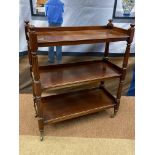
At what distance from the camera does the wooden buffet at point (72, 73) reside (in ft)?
4.45

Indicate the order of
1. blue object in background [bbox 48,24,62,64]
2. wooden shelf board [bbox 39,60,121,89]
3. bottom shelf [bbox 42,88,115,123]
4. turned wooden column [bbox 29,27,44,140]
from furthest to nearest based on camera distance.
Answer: blue object in background [bbox 48,24,62,64] < bottom shelf [bbox 42,88,115,123] < wooden shelf board [bbox 39,60,121,89] < turned wooden column [bbox 29,27,44,140]

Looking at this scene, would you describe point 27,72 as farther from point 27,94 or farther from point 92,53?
point 92,53

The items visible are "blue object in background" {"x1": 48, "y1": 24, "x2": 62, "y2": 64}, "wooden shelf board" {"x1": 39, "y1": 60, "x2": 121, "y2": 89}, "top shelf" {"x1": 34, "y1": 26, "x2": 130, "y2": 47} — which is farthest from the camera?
"blue object in background" {"x1": 48, "y1": 24, "x2": 62, "y2": 64}

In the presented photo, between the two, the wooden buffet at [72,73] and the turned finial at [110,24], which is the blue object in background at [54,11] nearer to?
the wooden buffet at [72,73]

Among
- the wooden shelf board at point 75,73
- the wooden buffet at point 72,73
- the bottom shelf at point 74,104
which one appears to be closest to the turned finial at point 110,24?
the wooden buffet at point 72,73

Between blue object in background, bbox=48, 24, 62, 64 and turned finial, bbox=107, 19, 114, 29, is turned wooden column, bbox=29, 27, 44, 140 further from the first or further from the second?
turned finial, bbox=107, 19, 114, 29

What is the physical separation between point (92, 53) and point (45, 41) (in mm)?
834

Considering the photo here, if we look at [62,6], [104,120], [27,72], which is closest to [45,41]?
[62,6]

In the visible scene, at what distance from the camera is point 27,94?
2.15m

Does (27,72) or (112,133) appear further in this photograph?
(27,72)

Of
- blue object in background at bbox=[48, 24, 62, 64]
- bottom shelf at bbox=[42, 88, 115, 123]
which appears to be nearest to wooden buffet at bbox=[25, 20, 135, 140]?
bottom shelf at bbox=[42, 88, 115, 123]

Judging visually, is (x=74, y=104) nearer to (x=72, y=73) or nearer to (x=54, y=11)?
(x=72, y=73)

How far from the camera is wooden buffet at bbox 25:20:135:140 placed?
1.36m

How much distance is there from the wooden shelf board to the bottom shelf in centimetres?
31
